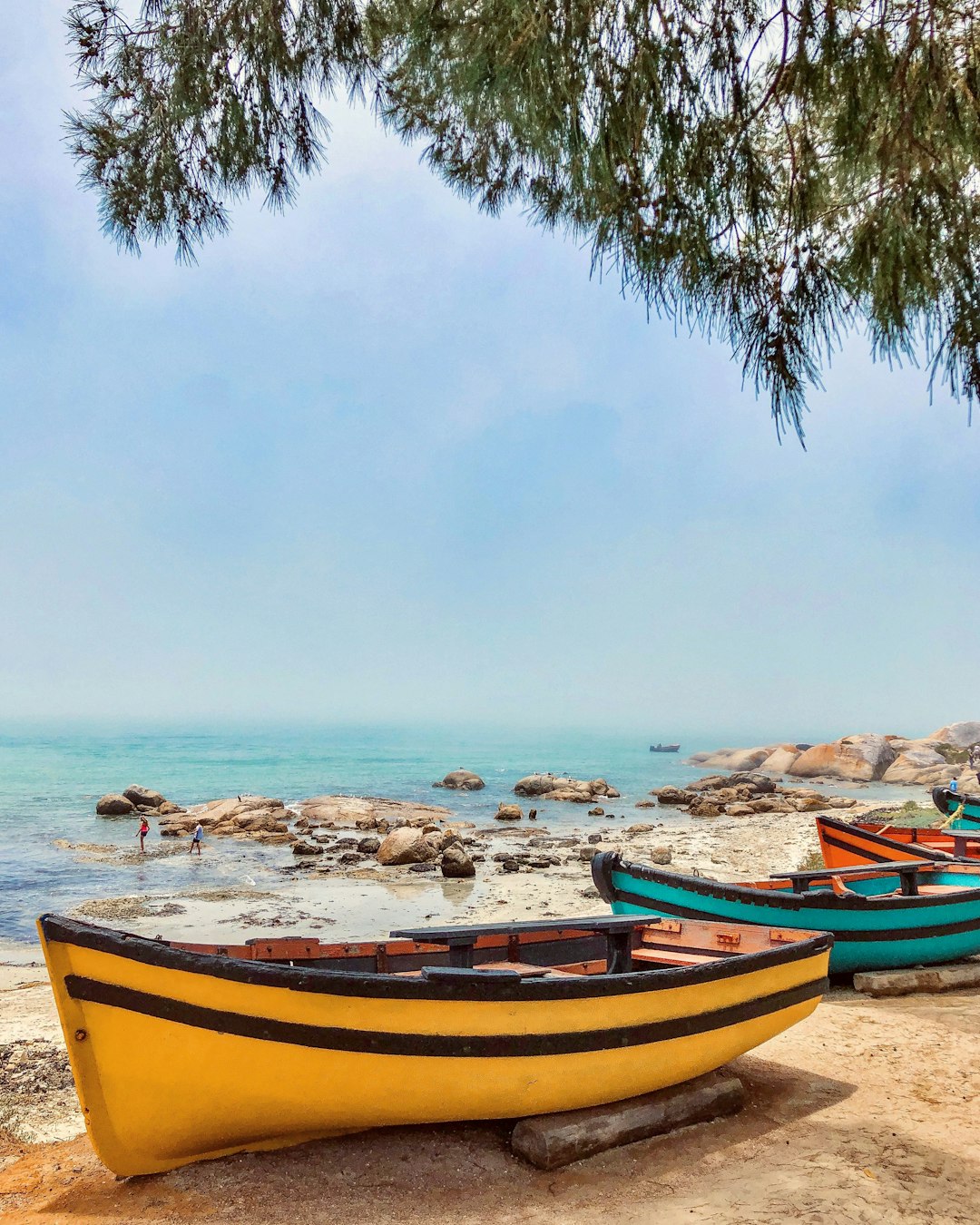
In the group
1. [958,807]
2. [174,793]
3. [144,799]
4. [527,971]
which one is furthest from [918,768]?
[527,971]

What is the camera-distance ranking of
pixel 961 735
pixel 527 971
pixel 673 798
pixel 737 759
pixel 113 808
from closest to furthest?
pixel 527 971
pixel 113 808
pixel 673 798
pixel 961 735
pixel 737 759

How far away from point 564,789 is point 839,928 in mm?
29156

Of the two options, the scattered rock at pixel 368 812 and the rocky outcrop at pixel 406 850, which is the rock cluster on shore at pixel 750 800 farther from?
the rocky outcrop at pixel 406 850

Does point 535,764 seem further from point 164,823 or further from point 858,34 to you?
point 858,34

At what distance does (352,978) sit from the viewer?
3957 millimetres

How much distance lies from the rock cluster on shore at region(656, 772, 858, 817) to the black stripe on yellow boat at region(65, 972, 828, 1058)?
25992mm

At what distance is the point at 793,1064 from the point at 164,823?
2433cm

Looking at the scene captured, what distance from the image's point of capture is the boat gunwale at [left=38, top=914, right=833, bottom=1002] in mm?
3748

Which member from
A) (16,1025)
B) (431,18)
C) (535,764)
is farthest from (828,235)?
(535,764)

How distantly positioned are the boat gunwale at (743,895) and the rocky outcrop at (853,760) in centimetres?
4263

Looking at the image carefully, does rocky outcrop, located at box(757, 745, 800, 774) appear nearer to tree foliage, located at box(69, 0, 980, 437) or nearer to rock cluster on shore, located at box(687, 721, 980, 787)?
rock cluster on shore, located at box(687, 721, 980, 787)

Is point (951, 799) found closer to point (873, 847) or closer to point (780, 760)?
point (873, 847)

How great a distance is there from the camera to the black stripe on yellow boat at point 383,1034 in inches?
147

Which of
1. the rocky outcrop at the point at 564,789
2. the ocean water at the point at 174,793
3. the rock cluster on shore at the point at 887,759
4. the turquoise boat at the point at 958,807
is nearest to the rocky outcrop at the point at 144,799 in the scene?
the ocean water at the point at 174,793
